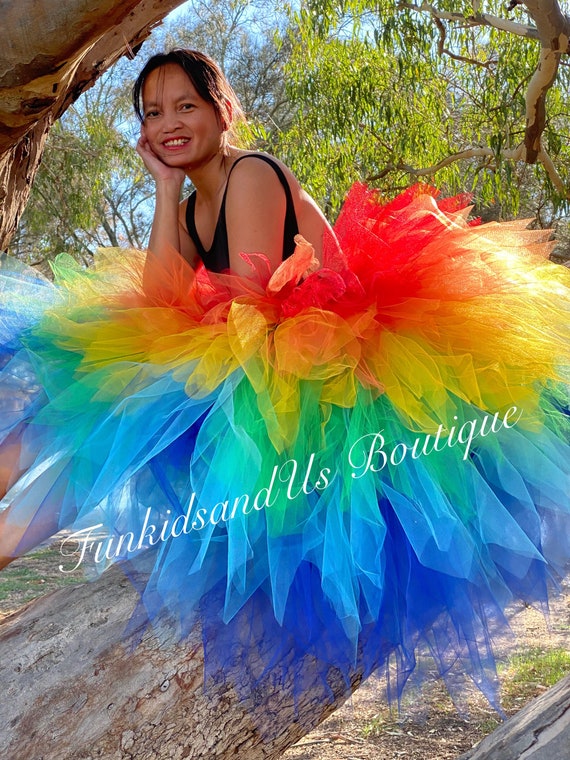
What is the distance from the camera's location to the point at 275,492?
1.45 metres

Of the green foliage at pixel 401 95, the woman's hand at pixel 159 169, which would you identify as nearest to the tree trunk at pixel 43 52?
the woman's hand at pixel 159 169

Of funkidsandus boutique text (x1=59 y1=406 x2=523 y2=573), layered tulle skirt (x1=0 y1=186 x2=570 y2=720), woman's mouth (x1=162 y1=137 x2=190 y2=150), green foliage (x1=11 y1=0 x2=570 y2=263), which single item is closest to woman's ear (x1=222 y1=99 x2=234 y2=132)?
woman's mouth (x1=162 y1=137 x2=190 y2=150)

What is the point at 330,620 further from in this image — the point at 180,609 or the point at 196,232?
the point at 196,232

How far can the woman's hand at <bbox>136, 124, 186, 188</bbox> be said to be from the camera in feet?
7.03

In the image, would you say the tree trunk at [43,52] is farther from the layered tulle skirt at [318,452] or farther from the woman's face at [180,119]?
the layered tulle skirt at [318,452]

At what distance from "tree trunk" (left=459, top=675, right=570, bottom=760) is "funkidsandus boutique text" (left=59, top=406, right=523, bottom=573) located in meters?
0.45

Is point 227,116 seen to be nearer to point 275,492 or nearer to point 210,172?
point 210,172

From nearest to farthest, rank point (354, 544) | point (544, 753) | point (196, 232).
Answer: point (544, 753) → point (354, 544) → point (196, 232)

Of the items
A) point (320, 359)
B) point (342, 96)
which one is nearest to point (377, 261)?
point (320, 359)

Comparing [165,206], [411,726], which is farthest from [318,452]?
[411,726]

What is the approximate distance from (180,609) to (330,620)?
0.89 ft

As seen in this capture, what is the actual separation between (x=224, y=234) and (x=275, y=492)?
2.91 ft

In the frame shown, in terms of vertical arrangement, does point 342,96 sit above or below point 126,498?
above

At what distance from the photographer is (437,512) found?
1.41 m
